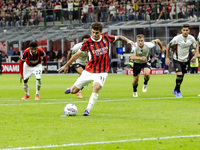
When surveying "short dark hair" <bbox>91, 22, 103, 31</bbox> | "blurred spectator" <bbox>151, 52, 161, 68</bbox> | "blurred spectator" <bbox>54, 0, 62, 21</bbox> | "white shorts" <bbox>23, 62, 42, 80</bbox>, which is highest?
"blurred spectator" <bbox>54, 0, 62, 21</bbox>

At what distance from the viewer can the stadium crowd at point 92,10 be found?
4397cm

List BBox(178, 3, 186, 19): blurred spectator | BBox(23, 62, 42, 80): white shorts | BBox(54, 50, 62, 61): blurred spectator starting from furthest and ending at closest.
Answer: BBox(54, 50, 62, 61): blurred spectator, BBox(178, 3, 186, 19): blurred spectator, BBox(23, 62, 42, 80): white shorts

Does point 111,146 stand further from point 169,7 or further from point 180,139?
point 169,7

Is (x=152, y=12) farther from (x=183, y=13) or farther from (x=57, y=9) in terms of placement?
(x=57, y=9)

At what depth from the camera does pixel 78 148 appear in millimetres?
7938

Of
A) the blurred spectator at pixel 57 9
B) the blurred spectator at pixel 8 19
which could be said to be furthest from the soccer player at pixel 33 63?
the blurred spectator at pixel 8 19

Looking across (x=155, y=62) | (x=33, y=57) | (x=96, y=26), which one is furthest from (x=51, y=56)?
(x=96, y=26)

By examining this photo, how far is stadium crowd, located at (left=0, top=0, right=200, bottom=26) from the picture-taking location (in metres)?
44.0

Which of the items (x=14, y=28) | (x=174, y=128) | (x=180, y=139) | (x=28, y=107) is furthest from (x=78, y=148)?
(x=14, y=28)

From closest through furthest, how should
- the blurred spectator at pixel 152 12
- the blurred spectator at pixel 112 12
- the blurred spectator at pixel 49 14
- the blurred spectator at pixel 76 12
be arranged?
1. the blurred spectator at pixel 152 12
2. the blurred spectator at pixel 112 12
3. the blurred spectator at pixel 76 12
4. the blurred spectator at pixel 49 14

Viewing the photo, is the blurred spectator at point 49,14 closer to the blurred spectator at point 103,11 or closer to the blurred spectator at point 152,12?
the blurred spectator at point 103,11

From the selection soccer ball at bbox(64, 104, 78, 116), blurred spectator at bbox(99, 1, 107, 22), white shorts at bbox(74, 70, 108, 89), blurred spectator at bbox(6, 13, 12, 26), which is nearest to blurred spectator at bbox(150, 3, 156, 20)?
blurred spectator at bbox(99, 1, 107, 22)

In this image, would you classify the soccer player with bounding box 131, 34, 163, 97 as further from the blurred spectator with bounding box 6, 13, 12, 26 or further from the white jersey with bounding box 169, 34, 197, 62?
the blurred spectator with bounding box 6, 13, 12, 26

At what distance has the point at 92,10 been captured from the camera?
47.7 meters
